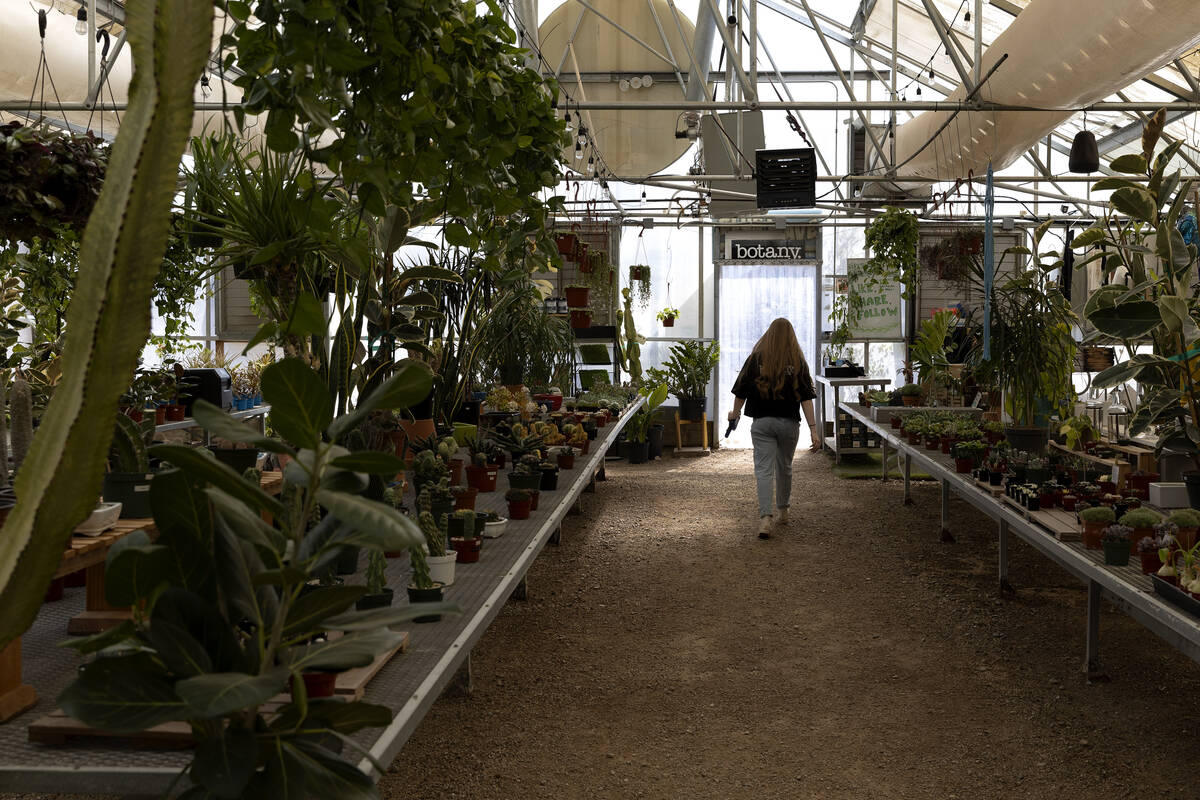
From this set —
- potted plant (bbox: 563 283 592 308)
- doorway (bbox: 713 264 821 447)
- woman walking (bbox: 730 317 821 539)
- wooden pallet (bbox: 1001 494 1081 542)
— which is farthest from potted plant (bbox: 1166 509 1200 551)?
doorway (bbox: 713 264 821 447)

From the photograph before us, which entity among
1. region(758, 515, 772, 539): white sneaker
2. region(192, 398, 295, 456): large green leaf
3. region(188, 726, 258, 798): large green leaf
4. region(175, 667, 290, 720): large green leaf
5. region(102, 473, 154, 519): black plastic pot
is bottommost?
region(758, 515, 772, 539): white sneaker

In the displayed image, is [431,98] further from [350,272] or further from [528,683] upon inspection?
[528,683]

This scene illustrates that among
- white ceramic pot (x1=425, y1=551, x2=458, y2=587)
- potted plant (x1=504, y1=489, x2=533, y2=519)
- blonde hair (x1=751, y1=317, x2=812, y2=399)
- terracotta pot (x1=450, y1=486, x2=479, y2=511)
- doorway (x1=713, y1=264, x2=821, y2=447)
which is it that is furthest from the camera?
doorway (x1=713, y1=264, x2=821, y2=447)

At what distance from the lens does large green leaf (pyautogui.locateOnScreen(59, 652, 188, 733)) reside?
1.22 metres

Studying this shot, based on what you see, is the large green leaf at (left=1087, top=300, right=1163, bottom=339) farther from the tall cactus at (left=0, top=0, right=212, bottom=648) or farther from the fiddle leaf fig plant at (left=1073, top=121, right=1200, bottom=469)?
the tall cactus at (left=0, top=0, right=212, bottom=648)

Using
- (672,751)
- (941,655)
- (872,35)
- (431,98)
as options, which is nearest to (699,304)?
(872,35)

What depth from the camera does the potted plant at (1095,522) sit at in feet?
11.6

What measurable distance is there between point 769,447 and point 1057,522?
126 inches

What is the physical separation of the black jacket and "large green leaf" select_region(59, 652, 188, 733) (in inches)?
225

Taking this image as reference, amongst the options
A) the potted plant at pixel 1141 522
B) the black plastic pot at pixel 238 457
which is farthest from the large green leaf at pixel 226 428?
the potted plant at pixel 1141 522

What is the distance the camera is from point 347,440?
9.95 feet

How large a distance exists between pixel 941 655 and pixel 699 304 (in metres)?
9.17

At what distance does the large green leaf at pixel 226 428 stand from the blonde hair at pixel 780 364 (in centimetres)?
568

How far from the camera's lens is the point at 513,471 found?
4406 mm
